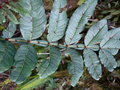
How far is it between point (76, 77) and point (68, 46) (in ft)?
0.62

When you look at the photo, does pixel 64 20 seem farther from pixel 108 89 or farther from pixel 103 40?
pixel 108 89

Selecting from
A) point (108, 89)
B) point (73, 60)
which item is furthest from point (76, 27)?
point (108, 89)

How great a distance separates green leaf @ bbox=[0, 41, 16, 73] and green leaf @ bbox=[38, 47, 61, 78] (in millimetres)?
162

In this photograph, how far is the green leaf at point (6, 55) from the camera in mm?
1097

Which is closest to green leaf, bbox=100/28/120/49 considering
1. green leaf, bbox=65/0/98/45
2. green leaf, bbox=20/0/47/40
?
green leaf, bbox=65/0/98/45

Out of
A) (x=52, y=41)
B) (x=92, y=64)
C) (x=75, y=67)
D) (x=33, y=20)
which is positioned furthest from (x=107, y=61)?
(x=33, y=20)

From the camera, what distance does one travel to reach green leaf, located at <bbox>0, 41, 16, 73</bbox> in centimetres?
110

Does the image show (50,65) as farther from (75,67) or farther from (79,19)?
(79,19)

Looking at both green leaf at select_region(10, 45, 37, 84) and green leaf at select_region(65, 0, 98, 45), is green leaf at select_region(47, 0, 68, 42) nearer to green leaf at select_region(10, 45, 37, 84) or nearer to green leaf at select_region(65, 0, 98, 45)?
green leaf at select_region(65, 0, 98, 45)

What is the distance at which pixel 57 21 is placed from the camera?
4.07ft

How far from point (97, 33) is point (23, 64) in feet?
1.58

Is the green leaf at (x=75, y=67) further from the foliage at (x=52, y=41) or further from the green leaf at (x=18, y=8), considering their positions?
Result: the green leaf at (x=18, y=8)

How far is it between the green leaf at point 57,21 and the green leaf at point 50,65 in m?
0.10

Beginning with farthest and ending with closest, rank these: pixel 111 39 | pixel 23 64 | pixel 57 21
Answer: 1. pixel 111 39
2. pixel 57 21
3. pixel 23 64
